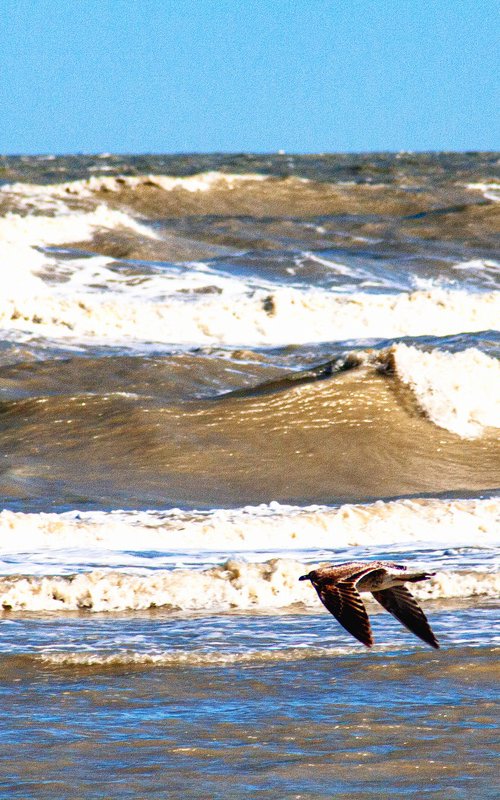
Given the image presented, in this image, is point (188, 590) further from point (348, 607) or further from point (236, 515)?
point (348, 607)

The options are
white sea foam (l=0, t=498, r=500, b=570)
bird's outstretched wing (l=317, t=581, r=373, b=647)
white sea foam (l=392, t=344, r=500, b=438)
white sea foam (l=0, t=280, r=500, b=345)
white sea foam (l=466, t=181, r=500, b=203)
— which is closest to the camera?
bird's outstretched wing (l=317, t=581, r=373, b=647)

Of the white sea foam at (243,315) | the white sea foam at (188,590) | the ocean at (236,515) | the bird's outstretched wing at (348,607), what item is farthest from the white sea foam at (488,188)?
the bird's outstretched wing at (348,607)

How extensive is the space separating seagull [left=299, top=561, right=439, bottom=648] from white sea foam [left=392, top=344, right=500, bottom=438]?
698cm

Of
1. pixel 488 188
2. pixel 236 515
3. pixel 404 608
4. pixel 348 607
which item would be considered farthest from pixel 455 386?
pixel 488 188

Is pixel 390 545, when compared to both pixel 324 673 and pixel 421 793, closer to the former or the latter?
pixel 324 673

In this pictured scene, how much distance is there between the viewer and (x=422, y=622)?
4.01 meters

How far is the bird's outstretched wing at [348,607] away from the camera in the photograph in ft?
12.1

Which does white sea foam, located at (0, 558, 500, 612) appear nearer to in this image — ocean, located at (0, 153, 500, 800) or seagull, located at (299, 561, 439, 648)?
ocean, located at (0, 153, 500, 800)

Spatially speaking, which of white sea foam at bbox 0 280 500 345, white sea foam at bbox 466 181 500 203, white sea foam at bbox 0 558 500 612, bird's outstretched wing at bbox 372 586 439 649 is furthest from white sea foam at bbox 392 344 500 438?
white sea foam at bbox 466 181 500 203

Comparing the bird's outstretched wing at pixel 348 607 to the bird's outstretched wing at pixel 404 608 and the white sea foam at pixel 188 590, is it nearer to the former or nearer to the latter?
the bird's outstretched wing at pixel 404 608

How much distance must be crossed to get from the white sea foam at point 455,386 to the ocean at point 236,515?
3 centimetres

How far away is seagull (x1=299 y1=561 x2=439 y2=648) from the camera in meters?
3.77

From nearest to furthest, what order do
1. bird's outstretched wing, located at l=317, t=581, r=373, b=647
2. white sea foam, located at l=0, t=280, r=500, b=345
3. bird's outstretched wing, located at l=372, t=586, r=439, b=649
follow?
bird's outstretched wing, located at l=317, t=581, r=373, b=647
bird's outstretched wing, located at l=372, t=586, r=439, b=649
white sea foam, located at l=0, t=280, r=500, b=345

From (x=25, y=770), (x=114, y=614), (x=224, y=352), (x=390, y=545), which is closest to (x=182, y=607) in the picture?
(x=114, y=614)
